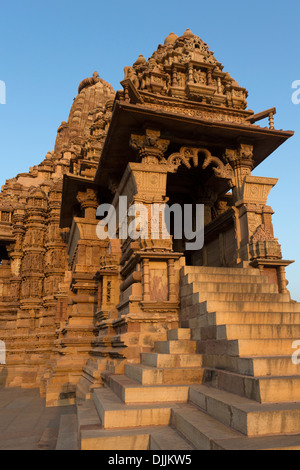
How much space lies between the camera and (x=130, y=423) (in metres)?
4.06

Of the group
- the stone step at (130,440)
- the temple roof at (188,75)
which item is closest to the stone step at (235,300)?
the stone step at (130,440)

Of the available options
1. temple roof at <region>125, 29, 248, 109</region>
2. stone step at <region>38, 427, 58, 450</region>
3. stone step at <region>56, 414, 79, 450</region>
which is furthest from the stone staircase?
temple roof at <region>125, 29, 248, 109</region>

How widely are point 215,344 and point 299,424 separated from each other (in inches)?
73.1

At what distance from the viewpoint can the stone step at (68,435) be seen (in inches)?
172

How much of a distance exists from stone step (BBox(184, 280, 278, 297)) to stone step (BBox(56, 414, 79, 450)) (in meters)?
2.89

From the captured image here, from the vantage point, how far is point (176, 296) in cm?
703

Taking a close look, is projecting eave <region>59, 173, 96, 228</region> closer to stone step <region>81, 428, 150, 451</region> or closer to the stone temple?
the stone temple

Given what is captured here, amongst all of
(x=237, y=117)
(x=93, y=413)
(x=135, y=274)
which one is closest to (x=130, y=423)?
(x=93, y=413)

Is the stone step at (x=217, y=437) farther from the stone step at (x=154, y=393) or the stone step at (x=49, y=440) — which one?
the stone step at (x=49, y=440)

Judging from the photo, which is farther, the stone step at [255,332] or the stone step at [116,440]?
the stone step at [255,332]

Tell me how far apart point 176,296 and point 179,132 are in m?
4.67

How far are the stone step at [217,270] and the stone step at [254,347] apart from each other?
7.62 feet

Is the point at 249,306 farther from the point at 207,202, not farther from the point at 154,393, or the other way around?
the point at 207,202

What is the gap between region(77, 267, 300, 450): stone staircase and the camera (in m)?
3.16
